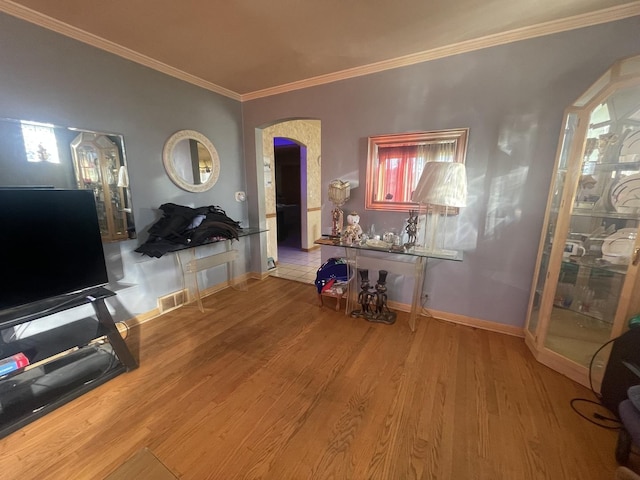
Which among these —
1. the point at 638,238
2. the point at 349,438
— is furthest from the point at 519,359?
the point at 349,438

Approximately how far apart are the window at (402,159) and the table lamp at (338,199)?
0.80ft

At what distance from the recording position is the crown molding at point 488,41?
5.86 feet

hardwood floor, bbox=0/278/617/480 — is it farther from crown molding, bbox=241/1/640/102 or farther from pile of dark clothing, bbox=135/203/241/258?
crown molding, bbox=241/1/640/102

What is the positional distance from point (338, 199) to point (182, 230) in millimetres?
1649

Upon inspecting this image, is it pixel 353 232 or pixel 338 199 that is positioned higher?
pixel 338 199

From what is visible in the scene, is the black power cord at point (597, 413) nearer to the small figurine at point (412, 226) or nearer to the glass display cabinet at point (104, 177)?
the small figurine at point (412, 226)

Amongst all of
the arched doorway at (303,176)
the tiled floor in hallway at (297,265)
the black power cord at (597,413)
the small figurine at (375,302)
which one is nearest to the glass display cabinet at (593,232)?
the black power cord at (597,413)

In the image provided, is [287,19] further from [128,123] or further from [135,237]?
[135,237]

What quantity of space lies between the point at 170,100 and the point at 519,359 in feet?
13.2

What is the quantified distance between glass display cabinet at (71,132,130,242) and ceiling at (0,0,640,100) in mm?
808

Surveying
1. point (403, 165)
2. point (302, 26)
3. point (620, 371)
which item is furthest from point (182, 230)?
point (620, 371)

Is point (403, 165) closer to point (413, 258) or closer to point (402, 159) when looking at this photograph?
point (402, 159)

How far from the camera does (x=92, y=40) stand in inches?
83.3

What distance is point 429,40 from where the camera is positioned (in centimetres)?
215
